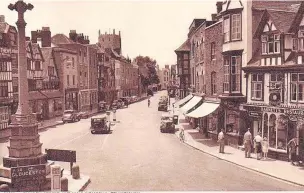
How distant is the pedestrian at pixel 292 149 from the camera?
1883cm

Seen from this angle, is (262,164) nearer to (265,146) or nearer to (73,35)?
(265,146)

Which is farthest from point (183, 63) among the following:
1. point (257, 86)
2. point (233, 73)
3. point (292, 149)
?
point (292, 149)

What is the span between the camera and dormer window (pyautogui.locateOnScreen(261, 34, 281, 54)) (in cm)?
2061

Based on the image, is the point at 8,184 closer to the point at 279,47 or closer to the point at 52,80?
the point at 279,47

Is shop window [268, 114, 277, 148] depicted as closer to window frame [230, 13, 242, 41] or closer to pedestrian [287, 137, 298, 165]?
pedestrian [287, 137, 298, 165]

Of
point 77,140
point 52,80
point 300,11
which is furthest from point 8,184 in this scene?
point 52,80

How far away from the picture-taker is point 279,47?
20453 mm

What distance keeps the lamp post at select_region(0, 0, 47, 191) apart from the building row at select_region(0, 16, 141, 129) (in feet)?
43.7

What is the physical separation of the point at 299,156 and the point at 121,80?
57.3 m

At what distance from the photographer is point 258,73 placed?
71.6 feet

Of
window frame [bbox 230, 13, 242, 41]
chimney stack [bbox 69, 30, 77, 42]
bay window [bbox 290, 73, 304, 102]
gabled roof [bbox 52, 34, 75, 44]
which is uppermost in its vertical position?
chimney stack [bbox 69, 30, 77, 42]

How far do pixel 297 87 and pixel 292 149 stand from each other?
2.95 meters

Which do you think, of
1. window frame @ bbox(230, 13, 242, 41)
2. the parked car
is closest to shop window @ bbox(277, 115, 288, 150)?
window frame @ bbox(230, 13, 242, 41)

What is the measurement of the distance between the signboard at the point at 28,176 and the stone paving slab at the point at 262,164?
9233 millimetres
